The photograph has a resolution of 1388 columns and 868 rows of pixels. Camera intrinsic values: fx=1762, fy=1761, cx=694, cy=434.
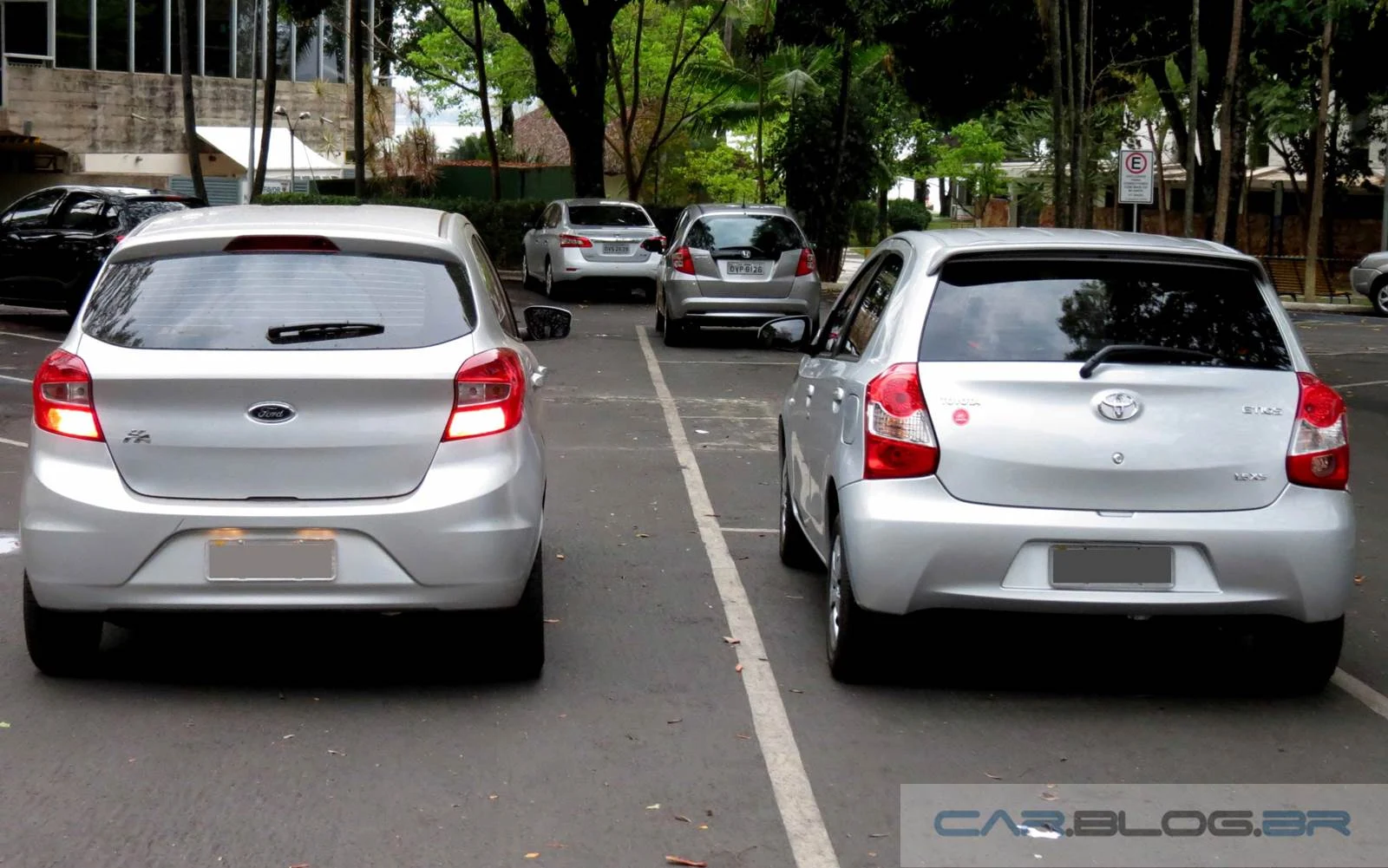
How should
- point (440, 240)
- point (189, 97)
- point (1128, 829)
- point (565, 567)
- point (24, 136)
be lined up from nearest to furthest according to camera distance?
point (1128, 829) → point (440, 240) → point (565, 567) → point (189, 97) → point (24, 136)

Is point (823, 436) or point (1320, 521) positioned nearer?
point (1320, 521)

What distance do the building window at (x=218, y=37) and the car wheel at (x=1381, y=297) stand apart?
3249 centimetres

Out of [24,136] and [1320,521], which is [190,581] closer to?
[1320,521]

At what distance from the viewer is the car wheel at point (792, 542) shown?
825 cm

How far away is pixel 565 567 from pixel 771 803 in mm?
3401

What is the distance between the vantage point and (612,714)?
5945 millimetres

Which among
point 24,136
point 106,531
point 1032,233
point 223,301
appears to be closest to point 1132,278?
point 1032,233

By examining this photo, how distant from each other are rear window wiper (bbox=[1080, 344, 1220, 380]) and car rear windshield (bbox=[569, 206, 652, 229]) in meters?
20.1


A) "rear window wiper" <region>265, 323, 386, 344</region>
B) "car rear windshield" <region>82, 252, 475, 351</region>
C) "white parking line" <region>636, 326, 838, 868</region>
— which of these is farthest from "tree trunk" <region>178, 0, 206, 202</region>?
"rear window wiper" <region>265, 323, 386, 344</region>

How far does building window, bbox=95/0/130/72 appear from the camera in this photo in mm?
45375

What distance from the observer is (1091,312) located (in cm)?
614

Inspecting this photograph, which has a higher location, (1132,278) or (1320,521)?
(1132,278)

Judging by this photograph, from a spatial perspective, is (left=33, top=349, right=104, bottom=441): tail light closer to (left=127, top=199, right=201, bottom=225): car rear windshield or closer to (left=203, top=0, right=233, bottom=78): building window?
(left=127, top=199, right=201, bottom=225): car rear windshield

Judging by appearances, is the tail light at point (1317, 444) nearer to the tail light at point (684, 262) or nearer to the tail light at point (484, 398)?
the tail light at point (484, 398)
